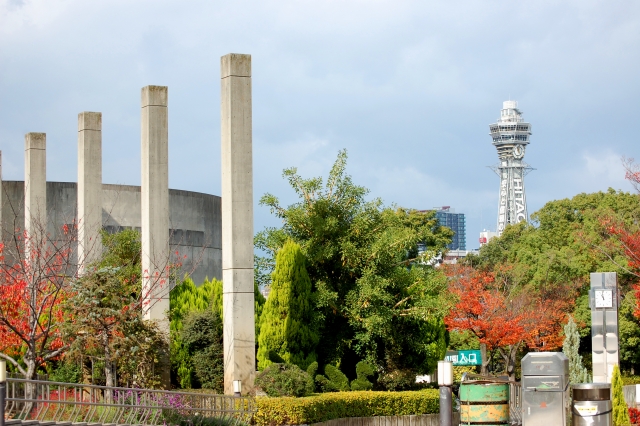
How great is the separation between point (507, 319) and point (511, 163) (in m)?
145

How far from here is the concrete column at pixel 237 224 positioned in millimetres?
20578

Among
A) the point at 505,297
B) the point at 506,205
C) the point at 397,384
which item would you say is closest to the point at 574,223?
the point at 505,297

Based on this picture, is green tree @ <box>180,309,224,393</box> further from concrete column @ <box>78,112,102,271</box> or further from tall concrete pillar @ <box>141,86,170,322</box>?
concrete column @ <box>78,112,102,271</box>

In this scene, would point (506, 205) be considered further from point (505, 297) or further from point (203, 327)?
point (203, 327)

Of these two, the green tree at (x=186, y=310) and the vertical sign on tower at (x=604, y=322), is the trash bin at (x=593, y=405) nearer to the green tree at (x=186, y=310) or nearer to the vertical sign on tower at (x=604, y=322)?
the vertical sign on tower at (x=604, y=322)

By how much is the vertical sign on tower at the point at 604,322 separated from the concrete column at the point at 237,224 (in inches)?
307

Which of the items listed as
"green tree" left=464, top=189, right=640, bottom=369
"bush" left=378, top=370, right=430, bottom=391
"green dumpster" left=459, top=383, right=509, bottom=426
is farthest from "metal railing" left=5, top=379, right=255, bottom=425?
"green tree" left=464, top=189, right=640, bottom=369

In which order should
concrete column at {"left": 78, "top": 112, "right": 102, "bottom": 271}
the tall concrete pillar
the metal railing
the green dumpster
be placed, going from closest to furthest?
1. the green dumpster
2. the metal railing
3. the tall concrete pillar
4. concrete column at {"left": 78, "top": 112, "right": 102, "bottom": 271}

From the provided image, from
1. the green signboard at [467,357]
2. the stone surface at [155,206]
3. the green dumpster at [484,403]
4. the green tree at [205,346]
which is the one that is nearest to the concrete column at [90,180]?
the stone surface at [155,206]

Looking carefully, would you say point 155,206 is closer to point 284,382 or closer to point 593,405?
point 284,382

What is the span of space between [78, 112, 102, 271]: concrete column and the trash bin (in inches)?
544

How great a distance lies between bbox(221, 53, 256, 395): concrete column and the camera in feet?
67.5

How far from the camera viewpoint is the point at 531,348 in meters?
40.9

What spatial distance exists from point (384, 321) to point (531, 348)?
1969cm
